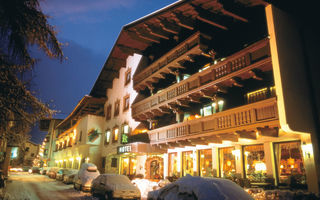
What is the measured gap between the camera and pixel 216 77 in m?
16.8

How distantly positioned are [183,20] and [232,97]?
748cm

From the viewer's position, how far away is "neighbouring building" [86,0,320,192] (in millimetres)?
13211

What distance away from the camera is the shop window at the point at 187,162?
2112cm

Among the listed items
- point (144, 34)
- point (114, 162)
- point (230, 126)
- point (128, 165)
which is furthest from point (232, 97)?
point (114, 162)

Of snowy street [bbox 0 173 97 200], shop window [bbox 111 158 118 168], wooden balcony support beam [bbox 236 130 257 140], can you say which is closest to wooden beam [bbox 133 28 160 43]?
wooden balcony support beam [bbox 236 130 257 140]

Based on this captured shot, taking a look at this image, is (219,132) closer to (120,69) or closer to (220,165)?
(220,165)

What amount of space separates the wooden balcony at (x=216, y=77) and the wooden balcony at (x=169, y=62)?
82.0 inches

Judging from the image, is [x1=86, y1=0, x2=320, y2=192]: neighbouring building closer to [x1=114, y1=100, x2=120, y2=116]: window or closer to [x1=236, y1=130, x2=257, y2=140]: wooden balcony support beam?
[x1=236, y1=130, x2=257, y2=140]: wooden balcony support beam

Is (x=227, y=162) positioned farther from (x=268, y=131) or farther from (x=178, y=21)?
(x=178, y=21)

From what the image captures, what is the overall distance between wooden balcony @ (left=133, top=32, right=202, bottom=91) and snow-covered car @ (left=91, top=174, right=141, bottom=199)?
10.8 m

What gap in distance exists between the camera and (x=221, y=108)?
18.6 m

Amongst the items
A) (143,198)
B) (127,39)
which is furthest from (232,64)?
(127,39)

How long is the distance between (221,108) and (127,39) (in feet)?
47.2

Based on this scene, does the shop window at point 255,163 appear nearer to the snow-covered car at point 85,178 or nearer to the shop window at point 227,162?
the shop window at point 227,162
